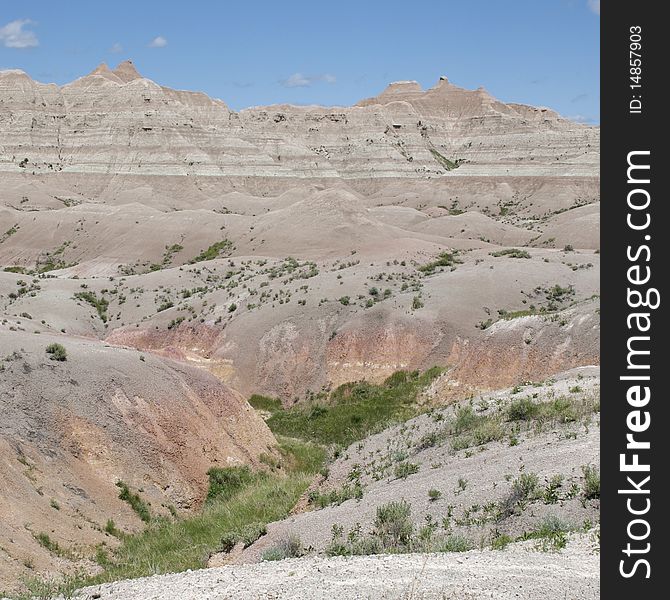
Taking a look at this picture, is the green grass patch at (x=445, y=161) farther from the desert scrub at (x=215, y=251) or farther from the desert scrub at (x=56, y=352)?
the desert scrub at (x=56, y=352)

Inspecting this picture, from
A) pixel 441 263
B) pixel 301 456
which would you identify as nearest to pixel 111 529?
pixel 301 456

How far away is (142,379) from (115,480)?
3.66m

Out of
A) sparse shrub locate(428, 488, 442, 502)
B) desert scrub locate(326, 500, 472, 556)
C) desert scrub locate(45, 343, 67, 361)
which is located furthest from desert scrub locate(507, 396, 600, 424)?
desert scrub locate(45, 343, 67, 361)

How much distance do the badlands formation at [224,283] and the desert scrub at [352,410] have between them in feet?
2.84

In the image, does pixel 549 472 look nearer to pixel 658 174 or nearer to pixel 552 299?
pixel 658 174

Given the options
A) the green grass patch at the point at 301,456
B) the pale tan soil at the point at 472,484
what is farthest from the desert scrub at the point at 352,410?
the pale tan soil at the point at 472,484

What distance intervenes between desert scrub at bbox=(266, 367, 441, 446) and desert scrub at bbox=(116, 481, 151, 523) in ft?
29.3

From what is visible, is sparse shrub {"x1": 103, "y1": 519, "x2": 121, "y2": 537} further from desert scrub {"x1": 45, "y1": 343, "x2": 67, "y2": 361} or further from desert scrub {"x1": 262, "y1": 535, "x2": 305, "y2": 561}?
desert scrub {"x1": 262, "y1": 535, "x2": 305, "y2": 561}

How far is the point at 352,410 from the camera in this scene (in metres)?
29.1

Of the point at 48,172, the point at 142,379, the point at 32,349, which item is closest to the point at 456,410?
the point at 142,379

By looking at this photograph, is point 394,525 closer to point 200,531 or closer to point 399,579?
point 399,579

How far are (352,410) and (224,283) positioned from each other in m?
21.1

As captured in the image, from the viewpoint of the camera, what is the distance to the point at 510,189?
11600 cm

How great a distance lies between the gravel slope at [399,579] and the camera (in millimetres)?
7926
